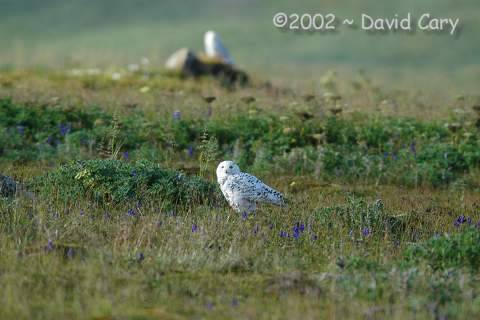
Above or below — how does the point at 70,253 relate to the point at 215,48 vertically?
below

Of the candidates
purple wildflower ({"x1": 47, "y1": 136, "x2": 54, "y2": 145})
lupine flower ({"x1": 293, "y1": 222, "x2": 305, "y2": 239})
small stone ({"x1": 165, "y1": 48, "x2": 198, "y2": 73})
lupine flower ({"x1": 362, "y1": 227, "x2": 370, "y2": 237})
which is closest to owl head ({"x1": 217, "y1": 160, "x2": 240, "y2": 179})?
lupine flower ({"x1": 293, "y1": 222, "x2": 305, "y2": 239})

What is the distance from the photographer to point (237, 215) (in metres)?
9.57

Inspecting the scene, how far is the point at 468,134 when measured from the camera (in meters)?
13.8

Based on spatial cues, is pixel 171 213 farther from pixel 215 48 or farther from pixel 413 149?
pixel 215 48

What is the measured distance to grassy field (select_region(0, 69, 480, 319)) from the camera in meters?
6.85

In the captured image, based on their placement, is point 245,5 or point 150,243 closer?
point 150,243

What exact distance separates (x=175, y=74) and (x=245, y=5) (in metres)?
53.0

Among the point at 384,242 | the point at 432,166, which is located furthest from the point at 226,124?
the point at 384,242

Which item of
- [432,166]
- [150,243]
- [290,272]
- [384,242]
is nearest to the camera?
[290,272]

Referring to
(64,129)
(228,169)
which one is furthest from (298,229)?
(64,129)

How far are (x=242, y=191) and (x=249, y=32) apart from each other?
55949 mm

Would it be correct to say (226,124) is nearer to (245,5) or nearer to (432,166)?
(432,166)

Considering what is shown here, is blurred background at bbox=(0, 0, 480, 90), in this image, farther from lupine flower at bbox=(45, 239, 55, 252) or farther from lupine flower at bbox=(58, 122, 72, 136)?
lupine flower at bbox=(45, 239, 55, 252)

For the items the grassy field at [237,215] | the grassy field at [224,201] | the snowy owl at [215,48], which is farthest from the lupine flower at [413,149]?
the snowy owl at [215,48]
